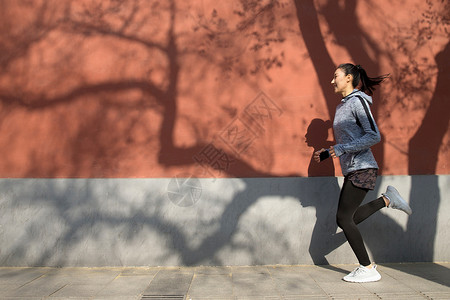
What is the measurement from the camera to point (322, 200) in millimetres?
4297

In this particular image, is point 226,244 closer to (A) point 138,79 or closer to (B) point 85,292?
(B) point 85,292

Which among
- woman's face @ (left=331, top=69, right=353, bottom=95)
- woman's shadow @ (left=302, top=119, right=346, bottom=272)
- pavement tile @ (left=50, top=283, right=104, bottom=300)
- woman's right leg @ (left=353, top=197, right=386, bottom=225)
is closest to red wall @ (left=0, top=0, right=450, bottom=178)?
woman's shadow @ (left=302, top=119, right=346, bottom=272)

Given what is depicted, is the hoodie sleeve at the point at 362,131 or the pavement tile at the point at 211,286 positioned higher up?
the hoodie sleeve at the point at 362,131

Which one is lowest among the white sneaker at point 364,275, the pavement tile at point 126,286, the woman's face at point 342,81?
the pavement tile at point 126,286

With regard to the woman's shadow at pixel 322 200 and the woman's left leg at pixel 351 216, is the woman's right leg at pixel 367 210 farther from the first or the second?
the woman's shadow at pixel 322 200

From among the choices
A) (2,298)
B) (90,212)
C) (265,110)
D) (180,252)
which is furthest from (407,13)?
(2,298)

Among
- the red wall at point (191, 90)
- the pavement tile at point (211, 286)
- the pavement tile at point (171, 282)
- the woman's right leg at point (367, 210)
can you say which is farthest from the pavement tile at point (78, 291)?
the woman's right leg at point (367, 210)

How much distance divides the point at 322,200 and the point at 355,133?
975mm

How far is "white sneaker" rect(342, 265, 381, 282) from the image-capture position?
3.62 meters

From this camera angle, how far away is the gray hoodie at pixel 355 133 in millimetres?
3557

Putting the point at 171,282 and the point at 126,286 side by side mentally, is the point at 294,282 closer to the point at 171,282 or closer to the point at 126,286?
the point at 171,282

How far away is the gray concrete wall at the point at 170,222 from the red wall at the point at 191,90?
16 centimetres

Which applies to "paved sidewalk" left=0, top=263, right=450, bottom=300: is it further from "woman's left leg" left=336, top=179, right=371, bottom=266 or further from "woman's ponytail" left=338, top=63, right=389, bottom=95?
"woman's ponytail" left=338, top=63, right=389, bottom=95

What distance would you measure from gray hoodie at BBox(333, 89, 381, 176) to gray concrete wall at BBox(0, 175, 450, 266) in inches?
28.4
